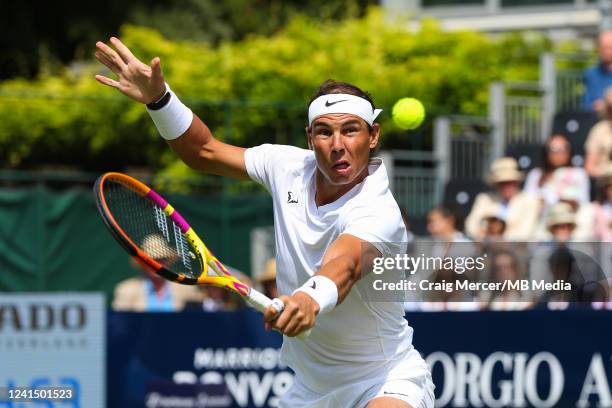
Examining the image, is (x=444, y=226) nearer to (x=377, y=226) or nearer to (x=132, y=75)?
(x=132, y=75)

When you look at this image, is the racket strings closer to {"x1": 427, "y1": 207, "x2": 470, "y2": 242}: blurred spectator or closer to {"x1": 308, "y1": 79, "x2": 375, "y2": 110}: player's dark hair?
{"x1": 308, "y1": 79, "x2": 375, "y2": 110}: player's dark hair

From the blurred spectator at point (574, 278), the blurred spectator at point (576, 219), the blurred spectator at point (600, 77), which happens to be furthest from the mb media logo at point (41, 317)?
the blurred spectator at point (600, 77)

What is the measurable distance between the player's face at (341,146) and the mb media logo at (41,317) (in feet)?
13.3

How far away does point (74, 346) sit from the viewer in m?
8.80

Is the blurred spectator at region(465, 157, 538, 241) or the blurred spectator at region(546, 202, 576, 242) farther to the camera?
the blurred spectator at region(465, 157, 538, 241)

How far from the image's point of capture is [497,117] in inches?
530

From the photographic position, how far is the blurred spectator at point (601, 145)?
35.7 ft

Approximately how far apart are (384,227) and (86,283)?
827 cm

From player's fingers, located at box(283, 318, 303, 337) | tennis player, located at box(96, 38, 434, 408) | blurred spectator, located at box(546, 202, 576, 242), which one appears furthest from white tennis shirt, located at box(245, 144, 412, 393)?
blurred spectator, located at box(546, 202, 576, 242)

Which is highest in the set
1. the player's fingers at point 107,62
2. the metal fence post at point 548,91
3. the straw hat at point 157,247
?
the metal fence post at point 548,91

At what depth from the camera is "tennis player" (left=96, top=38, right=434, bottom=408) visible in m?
5.11

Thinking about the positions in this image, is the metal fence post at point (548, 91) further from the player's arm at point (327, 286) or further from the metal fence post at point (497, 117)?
the player's arm at point (327, 286)

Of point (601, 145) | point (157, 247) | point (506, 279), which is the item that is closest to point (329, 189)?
point (157, 247)

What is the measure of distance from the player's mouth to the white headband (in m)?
0.23
